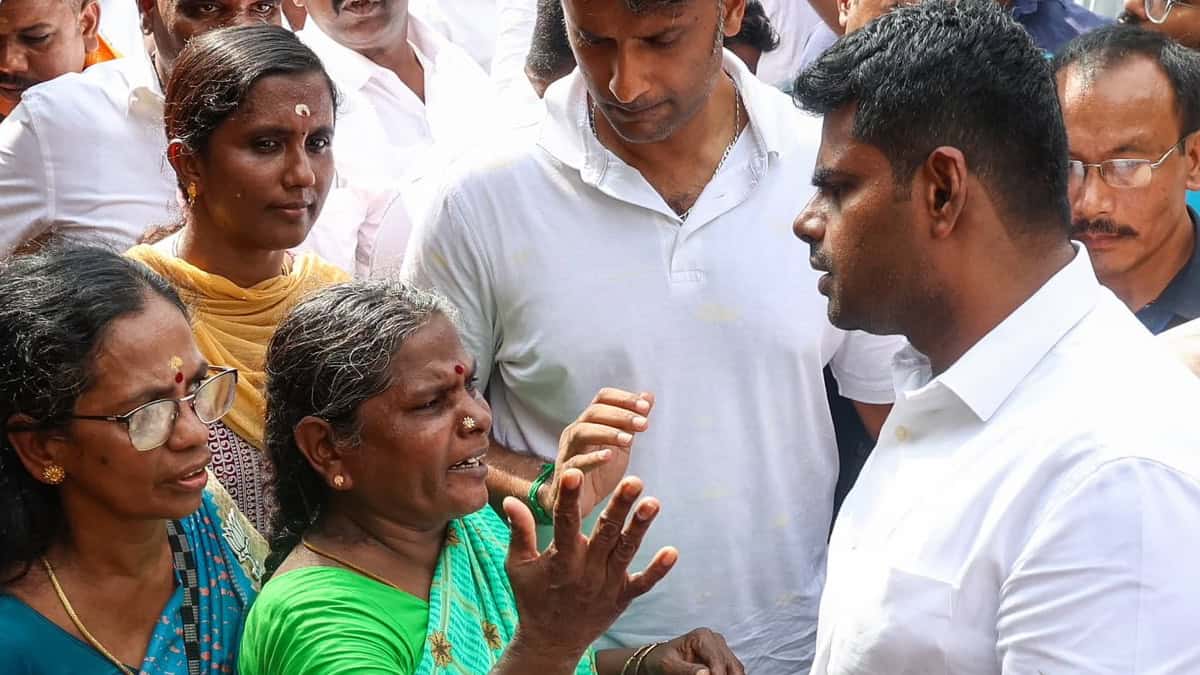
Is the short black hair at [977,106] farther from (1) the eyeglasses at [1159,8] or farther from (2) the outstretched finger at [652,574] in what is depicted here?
(1) the eyeglasses at [1159,8]

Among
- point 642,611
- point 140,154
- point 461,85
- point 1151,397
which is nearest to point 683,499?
point 642,611

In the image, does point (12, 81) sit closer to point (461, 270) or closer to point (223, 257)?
point (223, 257)

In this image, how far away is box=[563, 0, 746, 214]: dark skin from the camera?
2746 mm

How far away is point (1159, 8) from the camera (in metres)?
3.89

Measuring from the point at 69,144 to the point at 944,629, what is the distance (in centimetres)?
257

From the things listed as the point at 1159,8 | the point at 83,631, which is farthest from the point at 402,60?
the point at 83,631

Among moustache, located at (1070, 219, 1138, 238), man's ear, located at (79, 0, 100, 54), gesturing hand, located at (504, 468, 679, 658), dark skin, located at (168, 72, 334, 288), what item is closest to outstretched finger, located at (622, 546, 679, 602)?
gesturing hand, located at (504, 468, 679, 658)

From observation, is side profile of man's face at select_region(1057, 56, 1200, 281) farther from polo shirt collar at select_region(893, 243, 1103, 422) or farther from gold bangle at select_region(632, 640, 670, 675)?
polo shirt collar at select_region(893, 243, 1103, 422)

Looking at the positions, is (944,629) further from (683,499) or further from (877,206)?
(683,499)

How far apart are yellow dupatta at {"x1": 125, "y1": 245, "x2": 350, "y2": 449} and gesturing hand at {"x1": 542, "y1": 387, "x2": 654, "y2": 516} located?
756 millimetres

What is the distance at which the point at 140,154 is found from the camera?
11.9 ft

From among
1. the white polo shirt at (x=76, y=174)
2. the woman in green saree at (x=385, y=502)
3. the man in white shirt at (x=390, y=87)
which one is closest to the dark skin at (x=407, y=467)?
the woman in green saree at (x=385, y=502)

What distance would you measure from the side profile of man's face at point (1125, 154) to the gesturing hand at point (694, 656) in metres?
1.28

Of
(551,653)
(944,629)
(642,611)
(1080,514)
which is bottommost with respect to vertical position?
(642,611)
